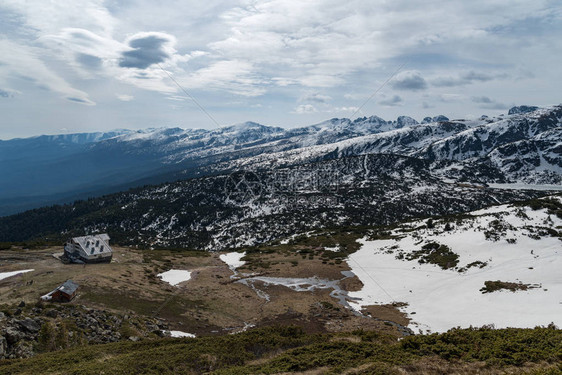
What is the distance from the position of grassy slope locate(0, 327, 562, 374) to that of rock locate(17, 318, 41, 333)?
5.10m

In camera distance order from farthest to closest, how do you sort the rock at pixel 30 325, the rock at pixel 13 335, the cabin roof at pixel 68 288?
the cabin roof at pixel 68 288 < the rock at pixel 30 325 < the rock at pixel 13 335

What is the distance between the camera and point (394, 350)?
18641 mm

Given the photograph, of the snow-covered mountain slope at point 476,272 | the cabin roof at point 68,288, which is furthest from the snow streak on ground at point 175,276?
the snow-covered mountain slope at point 476,272

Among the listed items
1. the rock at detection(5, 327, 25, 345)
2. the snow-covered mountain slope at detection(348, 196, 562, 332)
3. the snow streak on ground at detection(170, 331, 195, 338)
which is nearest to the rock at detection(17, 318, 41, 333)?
the rock at detection(5, 327, 25, 345)

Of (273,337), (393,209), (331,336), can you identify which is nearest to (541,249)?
(331,336)

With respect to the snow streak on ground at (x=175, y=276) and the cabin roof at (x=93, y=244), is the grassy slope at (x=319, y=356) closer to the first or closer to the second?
the snow streak on ground at (x=175, y=276)

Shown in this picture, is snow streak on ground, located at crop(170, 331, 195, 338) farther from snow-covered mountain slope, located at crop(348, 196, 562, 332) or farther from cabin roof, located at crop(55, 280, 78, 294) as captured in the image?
snow-covered mountain slope, located at crop(348, 196, 562, 332)

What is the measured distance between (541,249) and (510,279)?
420 inches

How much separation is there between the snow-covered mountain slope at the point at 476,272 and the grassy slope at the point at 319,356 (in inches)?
507

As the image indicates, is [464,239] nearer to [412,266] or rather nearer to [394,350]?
[412,266]

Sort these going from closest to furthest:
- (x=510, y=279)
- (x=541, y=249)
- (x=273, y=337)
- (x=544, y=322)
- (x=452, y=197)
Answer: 1. (x=273, y=337)
2. (x=544, y=322)
3. (x=510, y=279)
4. (x=541, y=249)
5. (x=452, y=197)

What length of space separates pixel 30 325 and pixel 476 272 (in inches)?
2095

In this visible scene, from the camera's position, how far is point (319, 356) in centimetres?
1833

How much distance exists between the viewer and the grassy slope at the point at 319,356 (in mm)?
16047
